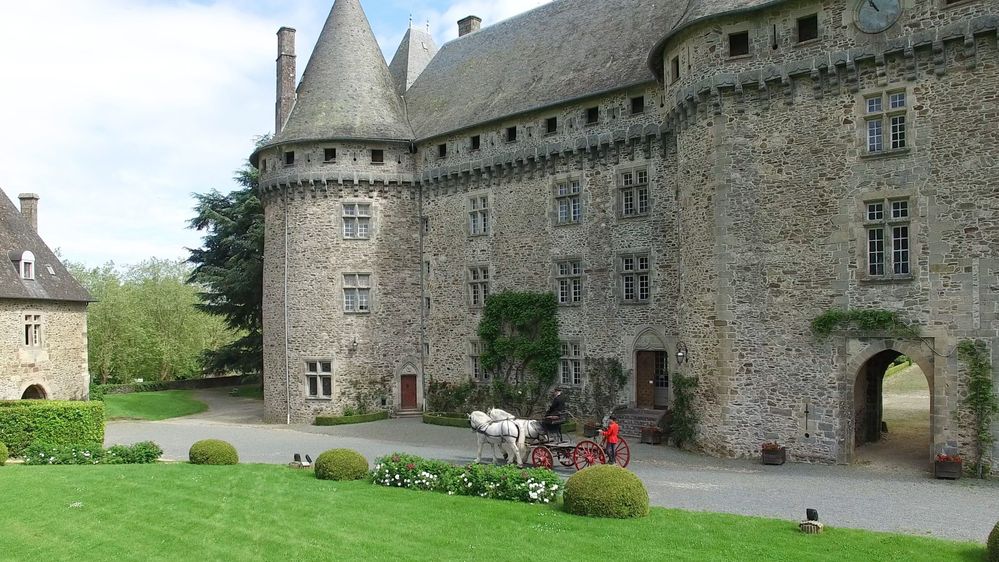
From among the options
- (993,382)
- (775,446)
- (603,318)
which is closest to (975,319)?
(993,382)

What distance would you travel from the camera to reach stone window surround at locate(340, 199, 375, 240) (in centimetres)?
3253

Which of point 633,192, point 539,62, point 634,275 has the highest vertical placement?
point 539,62

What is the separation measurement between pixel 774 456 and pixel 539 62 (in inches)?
724

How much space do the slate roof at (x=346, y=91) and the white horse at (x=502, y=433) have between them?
17264 mm

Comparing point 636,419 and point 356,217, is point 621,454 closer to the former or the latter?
point 636,419

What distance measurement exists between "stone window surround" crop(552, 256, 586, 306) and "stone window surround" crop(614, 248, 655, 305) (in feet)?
4.73

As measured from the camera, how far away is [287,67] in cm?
3512

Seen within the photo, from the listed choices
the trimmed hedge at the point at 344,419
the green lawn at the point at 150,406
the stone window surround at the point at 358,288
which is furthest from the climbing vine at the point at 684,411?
the green lawn at the point at 150,406

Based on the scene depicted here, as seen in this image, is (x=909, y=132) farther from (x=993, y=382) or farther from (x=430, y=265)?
(x=430, y=265)

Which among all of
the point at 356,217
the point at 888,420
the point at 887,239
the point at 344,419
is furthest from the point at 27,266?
the point at 888,420

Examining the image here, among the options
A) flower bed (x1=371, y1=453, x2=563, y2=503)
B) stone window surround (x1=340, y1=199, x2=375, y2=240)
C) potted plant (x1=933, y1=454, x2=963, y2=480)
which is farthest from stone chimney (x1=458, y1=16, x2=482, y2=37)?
potted plant (x1=933, y1=454, x2=963, y2=480)

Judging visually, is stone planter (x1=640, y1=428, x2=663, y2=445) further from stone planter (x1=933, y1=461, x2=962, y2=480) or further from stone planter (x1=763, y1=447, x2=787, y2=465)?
stone planter (x1=933, y1=461, x2=962, y2=480)

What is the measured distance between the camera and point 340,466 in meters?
17.6

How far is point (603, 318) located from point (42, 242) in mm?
25760
